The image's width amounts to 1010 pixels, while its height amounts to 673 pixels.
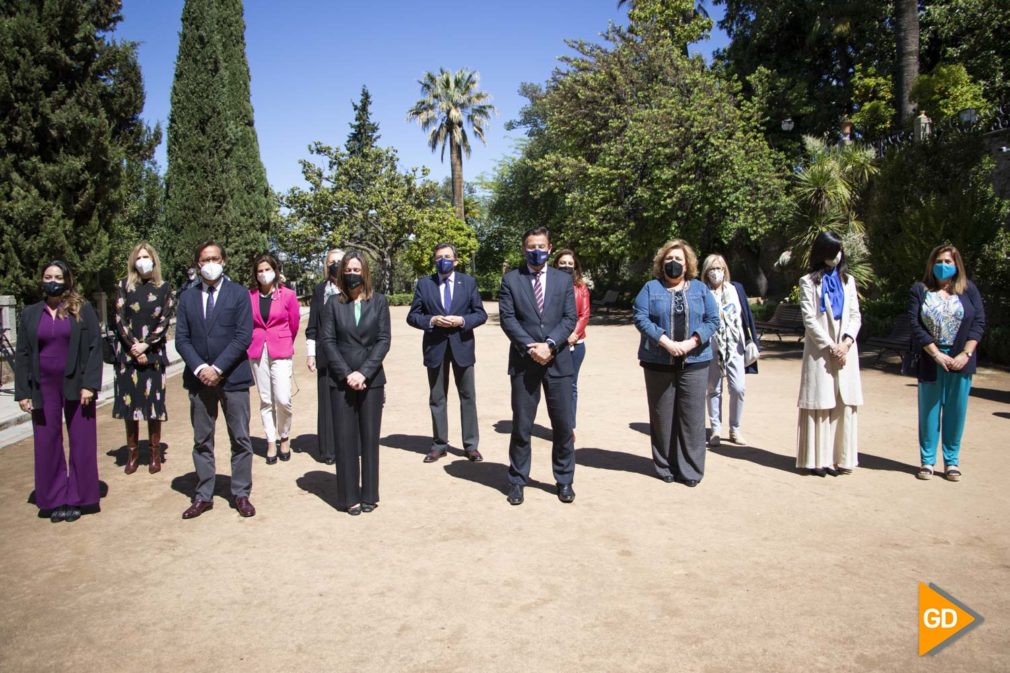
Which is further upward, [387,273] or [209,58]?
[209,58]

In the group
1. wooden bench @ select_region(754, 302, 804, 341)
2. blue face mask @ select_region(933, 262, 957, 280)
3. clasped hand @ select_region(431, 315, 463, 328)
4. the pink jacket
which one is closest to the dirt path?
the pink jacket

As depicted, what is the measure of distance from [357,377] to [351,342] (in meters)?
0.30

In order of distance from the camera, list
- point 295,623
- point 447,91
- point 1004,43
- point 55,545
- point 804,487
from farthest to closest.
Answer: point 447,91 → point 1004,43 → point 804,487 → point 55,545 → point 295,623

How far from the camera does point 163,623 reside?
378cm

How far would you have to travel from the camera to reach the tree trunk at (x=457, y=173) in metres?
49.4

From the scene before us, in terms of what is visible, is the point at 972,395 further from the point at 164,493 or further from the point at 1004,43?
the point at 1004,43

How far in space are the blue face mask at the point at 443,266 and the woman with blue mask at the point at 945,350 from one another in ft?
13.3

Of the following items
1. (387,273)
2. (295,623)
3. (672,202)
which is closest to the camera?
(295,623)

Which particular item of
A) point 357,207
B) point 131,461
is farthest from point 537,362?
point 357,207

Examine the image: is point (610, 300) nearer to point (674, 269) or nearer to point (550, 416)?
point (674, 269)

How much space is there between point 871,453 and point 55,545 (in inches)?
264

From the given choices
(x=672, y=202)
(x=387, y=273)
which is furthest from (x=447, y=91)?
(x=672, y=202)

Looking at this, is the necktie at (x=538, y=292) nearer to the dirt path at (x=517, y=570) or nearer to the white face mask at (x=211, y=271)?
the dirt path at (x=517, y=570)

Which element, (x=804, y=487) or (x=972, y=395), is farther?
(x=972, y=395)
